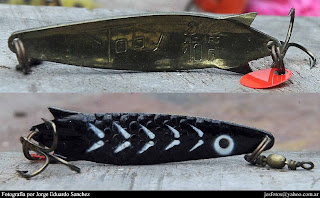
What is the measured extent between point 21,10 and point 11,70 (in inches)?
26.0

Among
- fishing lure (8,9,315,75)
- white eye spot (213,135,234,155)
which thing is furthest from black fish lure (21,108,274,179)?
fishing lure (8,9,315,75)

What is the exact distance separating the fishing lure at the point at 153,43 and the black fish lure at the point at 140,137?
6.0 inches

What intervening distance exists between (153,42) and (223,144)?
302 millimetres

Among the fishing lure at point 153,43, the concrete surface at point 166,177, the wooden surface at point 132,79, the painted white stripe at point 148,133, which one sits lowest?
the concrete surface at point 166,177

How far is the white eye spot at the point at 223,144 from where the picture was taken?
149cm

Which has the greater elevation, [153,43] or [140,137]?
[153,43]

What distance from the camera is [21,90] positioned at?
1.43 metres

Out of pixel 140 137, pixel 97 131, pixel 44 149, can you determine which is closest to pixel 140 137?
pixel 140 137

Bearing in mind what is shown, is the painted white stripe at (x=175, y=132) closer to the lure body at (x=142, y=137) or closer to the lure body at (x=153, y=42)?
the lure body at (x=142, y=137)

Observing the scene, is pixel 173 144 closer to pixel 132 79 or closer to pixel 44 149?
A: pixel 132 79

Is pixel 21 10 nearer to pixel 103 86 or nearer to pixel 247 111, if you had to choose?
pixel 103 86

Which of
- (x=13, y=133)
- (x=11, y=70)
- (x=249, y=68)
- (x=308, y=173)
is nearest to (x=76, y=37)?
(x=11, y=70)

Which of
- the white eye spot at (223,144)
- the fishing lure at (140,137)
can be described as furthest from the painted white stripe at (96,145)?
the white eye spot at (223,144)

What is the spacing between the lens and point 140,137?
1480mm
